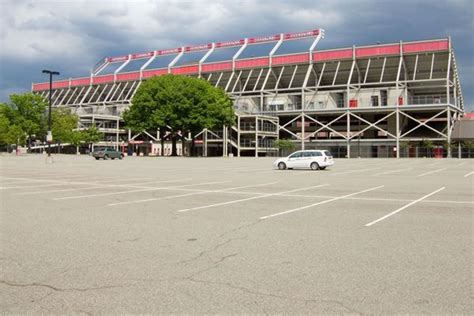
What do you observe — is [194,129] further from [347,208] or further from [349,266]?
[349,266]

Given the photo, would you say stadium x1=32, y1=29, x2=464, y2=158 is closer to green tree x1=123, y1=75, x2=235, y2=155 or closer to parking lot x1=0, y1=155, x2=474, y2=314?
green tree x1=123, y1=75, x2=235, y2=155

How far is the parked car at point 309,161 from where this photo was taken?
32500 mm

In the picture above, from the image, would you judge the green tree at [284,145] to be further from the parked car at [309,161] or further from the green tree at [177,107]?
the parked car at [309,161]

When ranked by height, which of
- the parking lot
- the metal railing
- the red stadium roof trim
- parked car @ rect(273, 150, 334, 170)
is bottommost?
the parking lot

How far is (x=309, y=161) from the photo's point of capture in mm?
32844

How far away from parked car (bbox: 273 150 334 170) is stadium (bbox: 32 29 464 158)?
47141 mm

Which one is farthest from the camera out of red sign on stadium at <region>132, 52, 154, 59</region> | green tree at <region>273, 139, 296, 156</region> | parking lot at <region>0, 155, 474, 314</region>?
red sign on stadium at <region>132, 52, 154, 59</region>

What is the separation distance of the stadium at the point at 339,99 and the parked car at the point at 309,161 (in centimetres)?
4714

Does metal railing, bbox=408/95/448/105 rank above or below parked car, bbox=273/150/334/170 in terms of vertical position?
above

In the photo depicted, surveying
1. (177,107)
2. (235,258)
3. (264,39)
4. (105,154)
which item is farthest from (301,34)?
(235,258)

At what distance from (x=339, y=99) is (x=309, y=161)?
56.6 metres

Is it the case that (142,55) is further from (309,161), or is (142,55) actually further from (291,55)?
(309,161)

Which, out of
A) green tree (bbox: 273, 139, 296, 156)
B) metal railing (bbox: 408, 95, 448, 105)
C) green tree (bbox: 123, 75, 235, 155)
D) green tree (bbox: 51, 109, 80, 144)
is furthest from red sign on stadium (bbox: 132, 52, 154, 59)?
metal railing (bbox: 408, 95, 448, 105)

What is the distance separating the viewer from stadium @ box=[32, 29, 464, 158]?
256 ft
